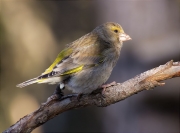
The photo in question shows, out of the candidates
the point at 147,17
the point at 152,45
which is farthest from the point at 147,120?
the point at 147,17

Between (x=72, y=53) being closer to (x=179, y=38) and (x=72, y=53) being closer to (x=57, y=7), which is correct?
(x=179, y=38)

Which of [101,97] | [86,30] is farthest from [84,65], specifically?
[86,30]

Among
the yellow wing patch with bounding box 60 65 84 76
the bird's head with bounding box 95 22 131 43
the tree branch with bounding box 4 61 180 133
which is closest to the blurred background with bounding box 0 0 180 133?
the bird's head with bounding box 95 22 131 43

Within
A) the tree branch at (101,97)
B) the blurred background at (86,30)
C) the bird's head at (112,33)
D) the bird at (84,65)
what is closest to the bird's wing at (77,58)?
the bird at (84,65)

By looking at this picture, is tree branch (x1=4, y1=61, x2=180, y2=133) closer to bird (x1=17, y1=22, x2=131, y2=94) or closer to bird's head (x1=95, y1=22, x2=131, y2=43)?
bird (x1=17, y1=22, x2=131, y2=94)

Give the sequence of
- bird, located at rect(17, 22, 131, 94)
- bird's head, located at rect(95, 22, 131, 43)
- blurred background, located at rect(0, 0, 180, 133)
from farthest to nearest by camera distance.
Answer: blurred background, located at rect(0, 0, 180, 133) → bird's head, located at rect(95, 22, 131, 43) → bird, located at rect(17, 22, 131, 94)

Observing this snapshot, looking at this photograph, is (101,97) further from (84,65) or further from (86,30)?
(86,30)
